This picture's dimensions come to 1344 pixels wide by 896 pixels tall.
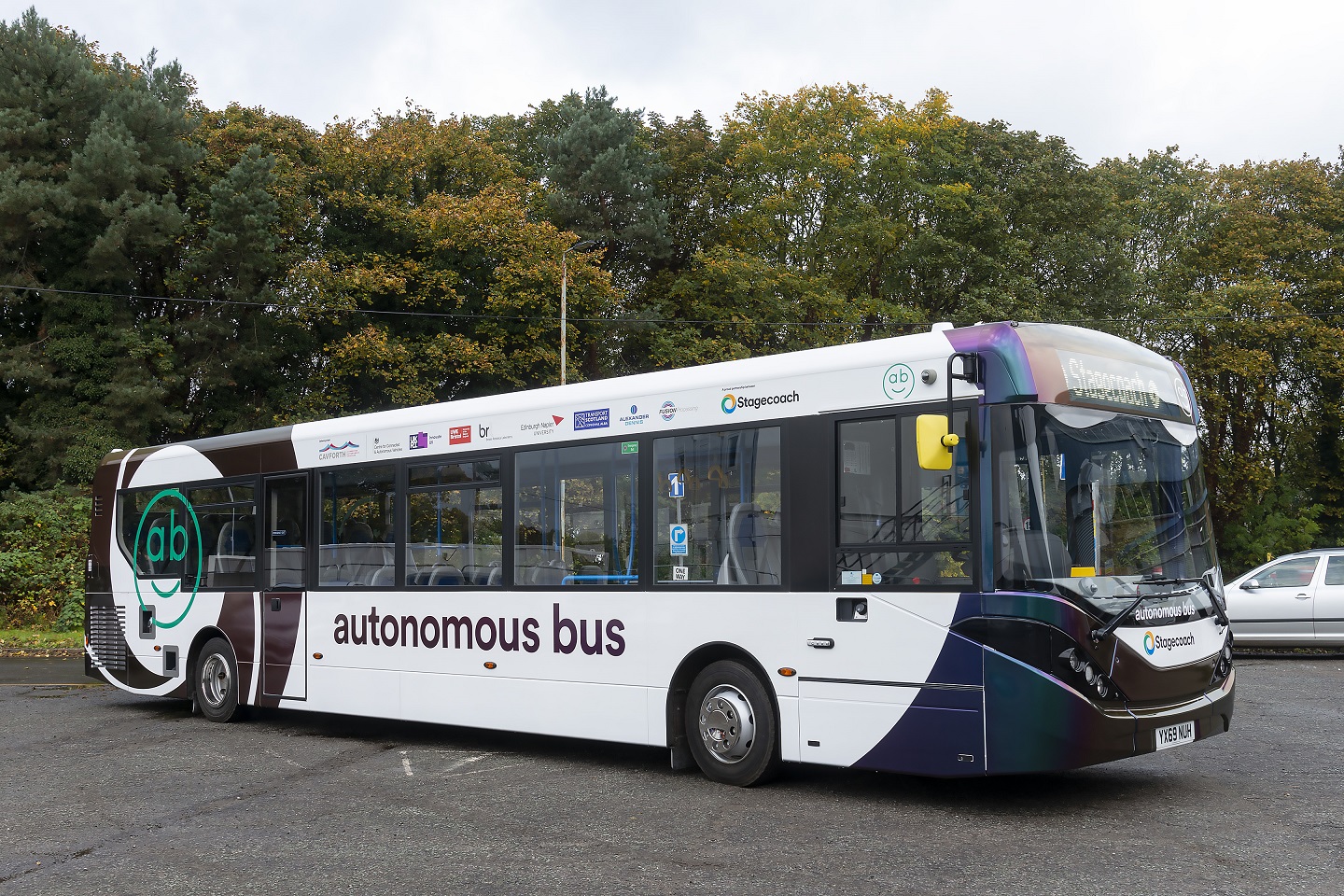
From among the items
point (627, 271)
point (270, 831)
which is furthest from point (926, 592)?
point (627, 271)

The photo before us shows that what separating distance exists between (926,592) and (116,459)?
11.3 meters

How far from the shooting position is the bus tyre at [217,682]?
1369 centimetres

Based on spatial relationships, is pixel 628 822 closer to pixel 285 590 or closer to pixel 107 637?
pixel 285 590

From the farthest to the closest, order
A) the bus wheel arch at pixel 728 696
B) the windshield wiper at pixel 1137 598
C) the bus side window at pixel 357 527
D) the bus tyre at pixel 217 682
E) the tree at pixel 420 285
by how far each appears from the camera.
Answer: the tree at pixel 420 285, the bus tyre at pixel 217 682, the bus side window at pixel 357 527, the bus wheel arch at pixel 728 696, the windshield wiper at pixel 1137 598

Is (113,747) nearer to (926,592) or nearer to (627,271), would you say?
(926,592)

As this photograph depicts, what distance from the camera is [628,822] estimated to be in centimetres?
787

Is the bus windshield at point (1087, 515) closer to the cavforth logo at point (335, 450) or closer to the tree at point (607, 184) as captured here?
the cavforth logo at point (335, 450)

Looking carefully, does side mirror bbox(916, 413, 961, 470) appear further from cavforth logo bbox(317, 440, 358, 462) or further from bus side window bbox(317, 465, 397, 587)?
cavforth logo bbox(317, 440, 358, 462)

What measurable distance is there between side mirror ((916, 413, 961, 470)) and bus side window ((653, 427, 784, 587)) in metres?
1.34

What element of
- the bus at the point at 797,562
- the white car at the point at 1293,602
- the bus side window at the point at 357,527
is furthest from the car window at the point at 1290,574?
the bus side window at the point at 357,527

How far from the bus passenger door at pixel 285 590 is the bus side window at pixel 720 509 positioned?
488cm

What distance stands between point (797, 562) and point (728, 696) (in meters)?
1.14

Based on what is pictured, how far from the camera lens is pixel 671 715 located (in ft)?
31.2

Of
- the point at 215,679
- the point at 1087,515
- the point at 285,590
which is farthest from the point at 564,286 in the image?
the point at 1087,515
